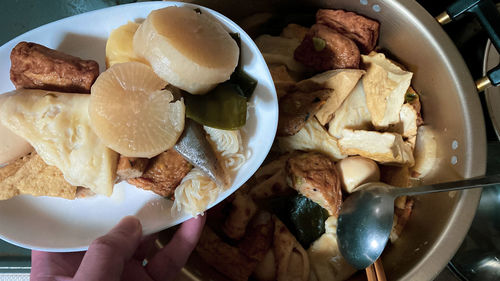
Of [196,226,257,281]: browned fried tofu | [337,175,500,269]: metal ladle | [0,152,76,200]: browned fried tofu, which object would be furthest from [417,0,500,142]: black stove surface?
[0,152,76,200]: browned fried tofu

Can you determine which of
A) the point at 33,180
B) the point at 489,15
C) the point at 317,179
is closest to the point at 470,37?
the point at 489,15

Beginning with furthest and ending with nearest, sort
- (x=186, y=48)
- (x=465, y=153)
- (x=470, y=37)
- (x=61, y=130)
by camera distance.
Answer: (x=470, y=37) → (x=465, y=153) → (x=61, y=130) → (x=186, y=48)

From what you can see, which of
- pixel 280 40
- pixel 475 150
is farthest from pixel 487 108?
pixel 280 40

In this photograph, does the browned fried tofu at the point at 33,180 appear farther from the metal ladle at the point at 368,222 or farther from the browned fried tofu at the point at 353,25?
the browned fried tofu at the point at 353,25

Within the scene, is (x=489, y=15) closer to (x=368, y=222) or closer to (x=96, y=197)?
(x=368, y=222)

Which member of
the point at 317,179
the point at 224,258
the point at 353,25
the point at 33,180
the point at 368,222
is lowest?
the point at 224,258

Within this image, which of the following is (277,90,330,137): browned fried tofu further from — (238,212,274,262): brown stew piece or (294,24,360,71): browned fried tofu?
(238,212,274,262): brown stew piece

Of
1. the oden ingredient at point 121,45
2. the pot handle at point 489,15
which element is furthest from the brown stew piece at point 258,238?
the pot handle at point 489,15
